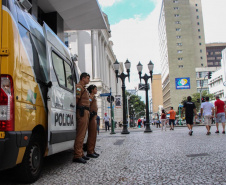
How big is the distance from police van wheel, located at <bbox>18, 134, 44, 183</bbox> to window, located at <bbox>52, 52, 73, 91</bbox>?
126cm

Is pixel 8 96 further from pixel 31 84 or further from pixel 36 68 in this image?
pixel 36 68

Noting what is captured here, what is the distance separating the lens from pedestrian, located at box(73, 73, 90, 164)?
16.9ft

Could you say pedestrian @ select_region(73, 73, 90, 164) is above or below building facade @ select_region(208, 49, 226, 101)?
below

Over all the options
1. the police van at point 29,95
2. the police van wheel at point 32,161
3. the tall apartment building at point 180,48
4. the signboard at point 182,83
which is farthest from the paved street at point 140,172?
the tall apartment building at point 180,48

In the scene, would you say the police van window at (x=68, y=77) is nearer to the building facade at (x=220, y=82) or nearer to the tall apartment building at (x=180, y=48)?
the building facade at (x=220, y=82)

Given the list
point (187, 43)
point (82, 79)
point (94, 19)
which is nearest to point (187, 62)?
point (187, 43)

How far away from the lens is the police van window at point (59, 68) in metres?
4.54

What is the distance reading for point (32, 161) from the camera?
3535mm

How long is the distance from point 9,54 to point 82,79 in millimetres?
2463

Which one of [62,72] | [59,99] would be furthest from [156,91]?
[59,99]

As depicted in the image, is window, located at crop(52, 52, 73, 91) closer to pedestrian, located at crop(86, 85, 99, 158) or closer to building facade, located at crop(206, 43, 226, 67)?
pedestrian, located at crop(86, 85, 99, 158)

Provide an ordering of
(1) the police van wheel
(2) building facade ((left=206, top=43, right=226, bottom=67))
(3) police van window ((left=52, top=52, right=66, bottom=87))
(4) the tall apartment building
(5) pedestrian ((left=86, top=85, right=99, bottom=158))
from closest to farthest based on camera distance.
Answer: (1) the police van wheel < (3) police van window ((left=52, top=52, right=66, bottom=87)) < (5) pedestrian ((left=86, top=85, right=99, bottom=158)) < (4) the tall apartment building < (2) building facade ((left=206, top=43, right=226, bottom=67))

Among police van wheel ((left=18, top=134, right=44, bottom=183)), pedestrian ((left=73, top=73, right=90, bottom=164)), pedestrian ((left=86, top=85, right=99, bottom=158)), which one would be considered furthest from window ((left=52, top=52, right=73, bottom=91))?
police van wheel ((left=18, top=134, right=44, bottom=183))

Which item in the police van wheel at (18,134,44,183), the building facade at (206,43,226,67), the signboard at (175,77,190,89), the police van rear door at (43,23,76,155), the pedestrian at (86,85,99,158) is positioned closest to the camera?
the police van wheel at (18,134,44,183)
